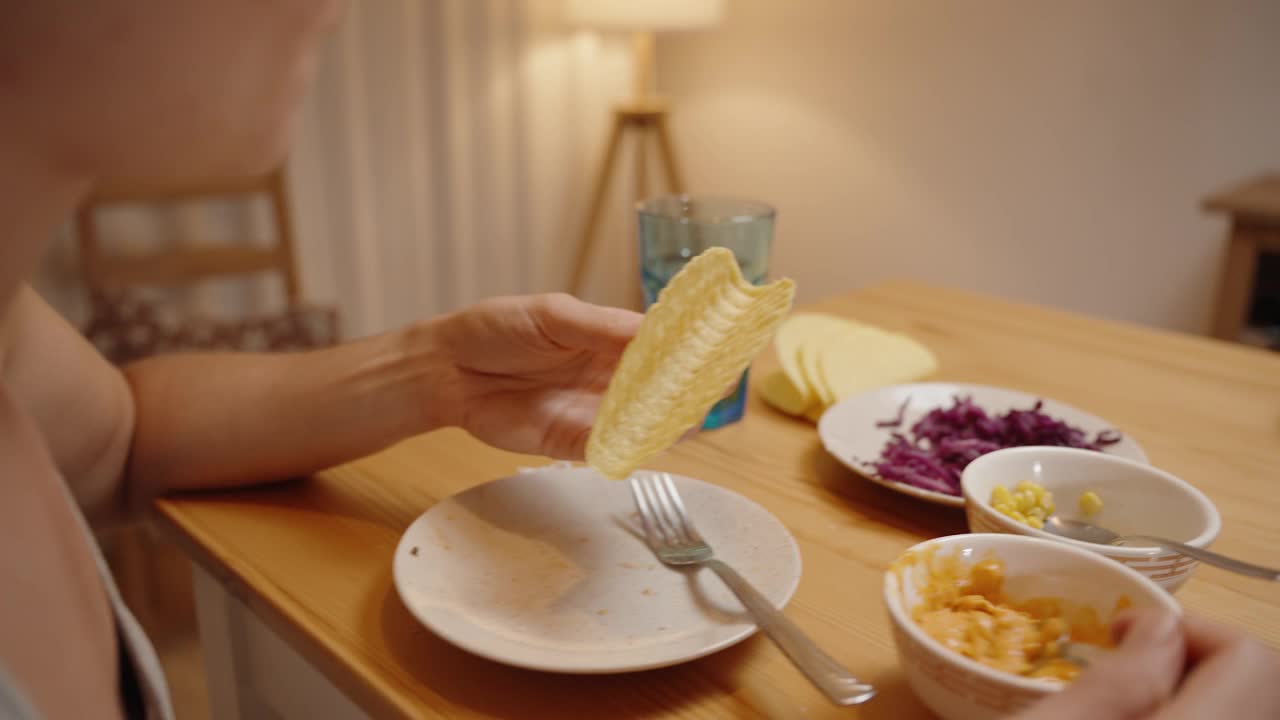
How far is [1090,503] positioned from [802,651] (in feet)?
1.01

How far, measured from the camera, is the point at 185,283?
285 cm

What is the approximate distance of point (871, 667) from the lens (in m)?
0.65

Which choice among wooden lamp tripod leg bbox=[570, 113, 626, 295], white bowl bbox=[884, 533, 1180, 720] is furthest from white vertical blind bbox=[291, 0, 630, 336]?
white bowl bbox=[884, 533, 1180, 720]

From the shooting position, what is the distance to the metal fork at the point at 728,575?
0.59 metres

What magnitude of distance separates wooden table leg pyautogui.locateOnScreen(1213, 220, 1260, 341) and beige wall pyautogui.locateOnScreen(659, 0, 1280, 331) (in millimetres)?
495

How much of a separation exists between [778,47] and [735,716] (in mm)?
3342

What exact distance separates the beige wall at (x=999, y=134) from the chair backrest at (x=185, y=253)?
5.94ft

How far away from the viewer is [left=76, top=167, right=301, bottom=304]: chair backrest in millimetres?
2473

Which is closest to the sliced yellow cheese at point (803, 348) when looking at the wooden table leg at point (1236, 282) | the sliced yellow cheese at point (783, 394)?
the sliced yellow cheese at point (783, 394)

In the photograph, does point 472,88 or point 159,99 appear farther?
point 472,88

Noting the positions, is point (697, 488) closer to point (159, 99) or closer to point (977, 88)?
point (159, 99)

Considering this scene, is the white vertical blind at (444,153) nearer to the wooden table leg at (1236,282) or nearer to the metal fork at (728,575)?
the wooden table leg at (1236,282)

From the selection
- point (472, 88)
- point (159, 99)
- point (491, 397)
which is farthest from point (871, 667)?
point (472, 88)

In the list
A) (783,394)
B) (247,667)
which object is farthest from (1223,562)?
(247,667)
